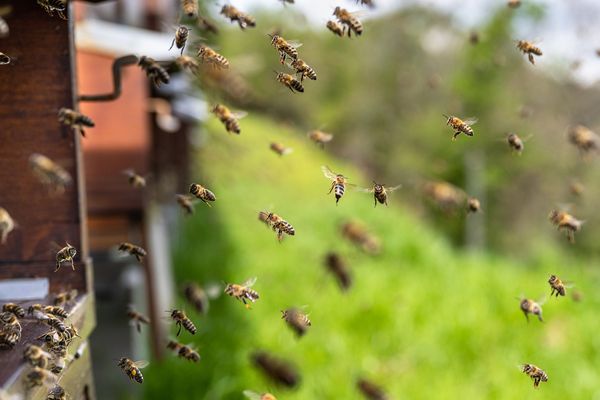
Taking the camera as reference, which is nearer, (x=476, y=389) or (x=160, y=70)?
(x=160, y=70)

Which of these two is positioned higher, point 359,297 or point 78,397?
point 359,297

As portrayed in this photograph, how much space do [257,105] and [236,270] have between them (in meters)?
36.1

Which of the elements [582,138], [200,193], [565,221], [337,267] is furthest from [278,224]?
[337,267]

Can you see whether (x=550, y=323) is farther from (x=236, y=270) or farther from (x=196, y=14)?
(x=196, y=14)

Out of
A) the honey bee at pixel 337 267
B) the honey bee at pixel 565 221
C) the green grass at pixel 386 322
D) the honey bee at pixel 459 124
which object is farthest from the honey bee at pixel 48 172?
the honey bee at pixel 337 267

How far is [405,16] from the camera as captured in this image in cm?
3909

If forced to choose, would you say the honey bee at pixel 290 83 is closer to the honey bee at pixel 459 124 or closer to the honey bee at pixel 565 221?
the honey bee at pixel 459 124

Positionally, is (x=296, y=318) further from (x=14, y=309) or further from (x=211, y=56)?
(x=14, y=309)

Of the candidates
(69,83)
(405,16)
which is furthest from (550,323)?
(405,16)

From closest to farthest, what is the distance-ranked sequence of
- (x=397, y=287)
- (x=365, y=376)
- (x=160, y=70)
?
1. (x=160, y=70)
2. (x=365, y=376)
3. (x=397, y=287)

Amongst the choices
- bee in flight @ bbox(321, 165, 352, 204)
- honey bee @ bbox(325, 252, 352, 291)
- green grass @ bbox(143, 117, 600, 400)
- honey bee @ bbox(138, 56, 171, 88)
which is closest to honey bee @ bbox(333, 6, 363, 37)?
bee in flight @ bbox(321, 165, 352, 204)

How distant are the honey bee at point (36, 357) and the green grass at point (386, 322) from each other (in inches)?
144

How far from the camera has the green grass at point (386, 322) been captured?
6562 mm

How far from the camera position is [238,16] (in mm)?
2920
